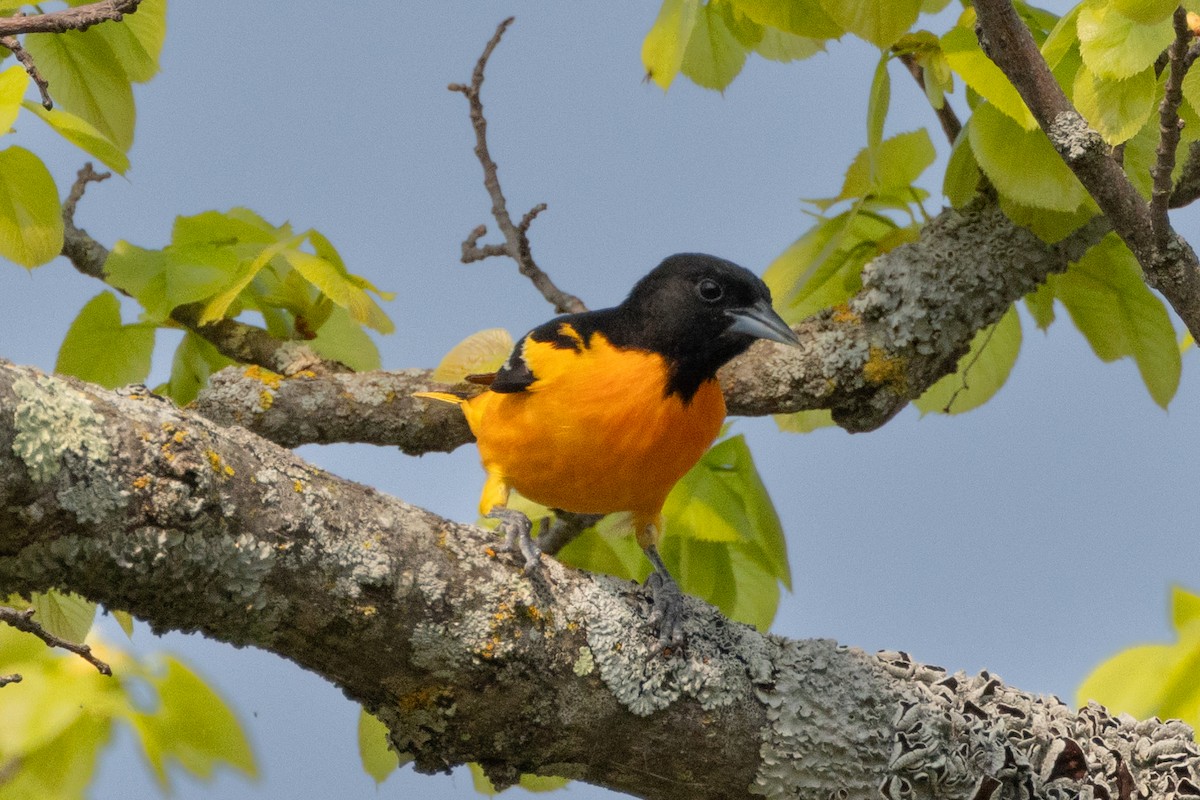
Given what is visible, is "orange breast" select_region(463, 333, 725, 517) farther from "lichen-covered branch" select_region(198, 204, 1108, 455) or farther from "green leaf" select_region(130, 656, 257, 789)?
"green leaf" select_region(130, 656, 257, 789)

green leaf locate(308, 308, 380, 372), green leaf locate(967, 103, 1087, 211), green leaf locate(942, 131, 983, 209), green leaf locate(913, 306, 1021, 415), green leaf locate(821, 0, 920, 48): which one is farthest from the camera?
green leaf locate(913, 306, 1021, 415)

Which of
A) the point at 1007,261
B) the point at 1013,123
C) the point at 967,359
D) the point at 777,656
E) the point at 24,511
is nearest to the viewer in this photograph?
the point at 24,511

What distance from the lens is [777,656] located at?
2.81 m

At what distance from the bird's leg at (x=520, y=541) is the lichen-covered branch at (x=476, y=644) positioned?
0.04 metres

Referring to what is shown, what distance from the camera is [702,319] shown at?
11.8 feet

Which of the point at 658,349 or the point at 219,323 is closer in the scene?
the point at 658,349

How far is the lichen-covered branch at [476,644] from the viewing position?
1992 mm

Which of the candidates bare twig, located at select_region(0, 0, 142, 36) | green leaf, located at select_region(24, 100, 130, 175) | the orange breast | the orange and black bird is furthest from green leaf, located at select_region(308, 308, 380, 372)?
bare twig, located at select_region(0, 0, 142, 36)

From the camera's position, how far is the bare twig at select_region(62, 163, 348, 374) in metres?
4.02

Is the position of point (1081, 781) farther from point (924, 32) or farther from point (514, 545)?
point (924, 32)

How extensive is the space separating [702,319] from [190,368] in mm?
1866

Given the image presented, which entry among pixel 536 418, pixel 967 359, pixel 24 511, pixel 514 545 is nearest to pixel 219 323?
pixel 536 418

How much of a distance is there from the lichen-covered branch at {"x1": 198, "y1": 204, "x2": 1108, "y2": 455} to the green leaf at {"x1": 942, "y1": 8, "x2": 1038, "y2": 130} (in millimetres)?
890

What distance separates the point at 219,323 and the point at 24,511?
2252 mm
